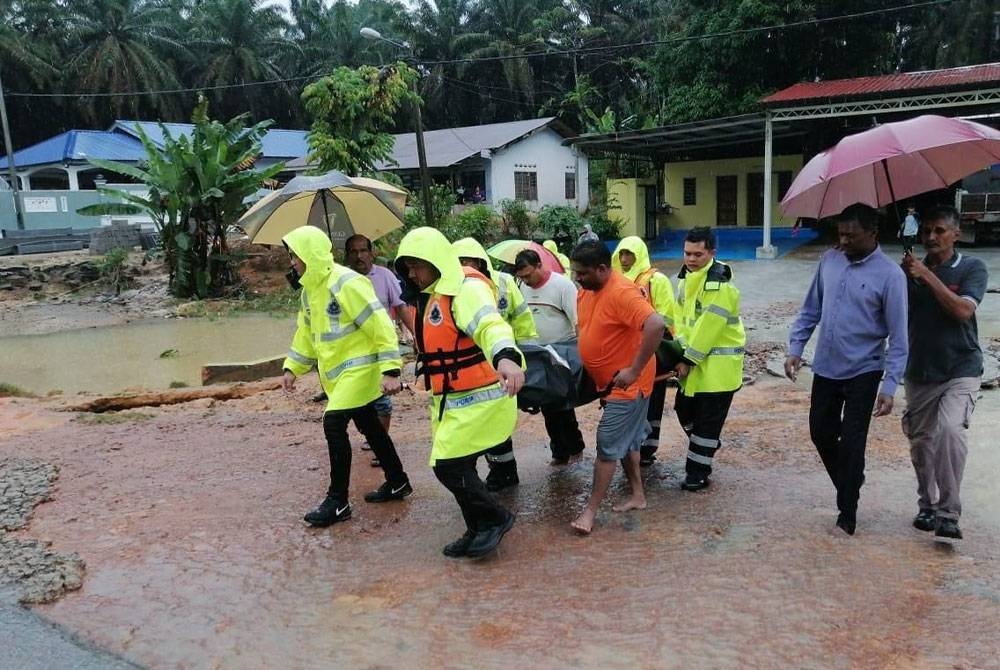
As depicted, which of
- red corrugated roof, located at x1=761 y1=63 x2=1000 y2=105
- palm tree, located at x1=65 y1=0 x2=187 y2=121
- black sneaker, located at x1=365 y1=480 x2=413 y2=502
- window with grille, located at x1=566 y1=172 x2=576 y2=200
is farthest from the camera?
palm tree, located at x1=65 y1=0 x2=187 y2=121

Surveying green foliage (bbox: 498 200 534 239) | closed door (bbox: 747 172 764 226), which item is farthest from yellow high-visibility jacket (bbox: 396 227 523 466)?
closed door (bbox: 747 172 764 226)

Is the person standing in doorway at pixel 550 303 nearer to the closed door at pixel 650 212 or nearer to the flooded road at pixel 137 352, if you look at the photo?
the flooded road at pixel 137 352

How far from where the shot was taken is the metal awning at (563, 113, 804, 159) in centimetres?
2038

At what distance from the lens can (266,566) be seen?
395 cm

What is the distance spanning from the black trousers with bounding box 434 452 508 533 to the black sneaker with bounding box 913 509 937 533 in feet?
7.04

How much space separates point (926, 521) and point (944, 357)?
0.87 metres

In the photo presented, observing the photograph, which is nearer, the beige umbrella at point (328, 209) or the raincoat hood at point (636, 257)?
the raincoat hood at point (636, 257)

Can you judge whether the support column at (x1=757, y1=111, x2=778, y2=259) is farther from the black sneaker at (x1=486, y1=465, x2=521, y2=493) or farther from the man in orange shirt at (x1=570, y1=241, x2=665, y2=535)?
the man in orange shirt at (x1=570, y1=241, x2=665, y2=535)

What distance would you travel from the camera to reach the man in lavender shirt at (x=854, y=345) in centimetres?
366

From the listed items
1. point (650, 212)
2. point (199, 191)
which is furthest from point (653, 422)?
point (650, 212)

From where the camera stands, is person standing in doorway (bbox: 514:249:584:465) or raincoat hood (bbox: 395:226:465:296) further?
person standing in doorway (bbox: 514:249:584:465)

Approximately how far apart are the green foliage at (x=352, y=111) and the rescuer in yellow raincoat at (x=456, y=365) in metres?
15.5

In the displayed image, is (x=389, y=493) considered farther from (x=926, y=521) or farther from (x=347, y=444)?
(x=926, y=521)

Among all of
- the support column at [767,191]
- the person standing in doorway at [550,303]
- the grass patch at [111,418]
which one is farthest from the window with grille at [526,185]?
the person standing in doorway at [550,303]
